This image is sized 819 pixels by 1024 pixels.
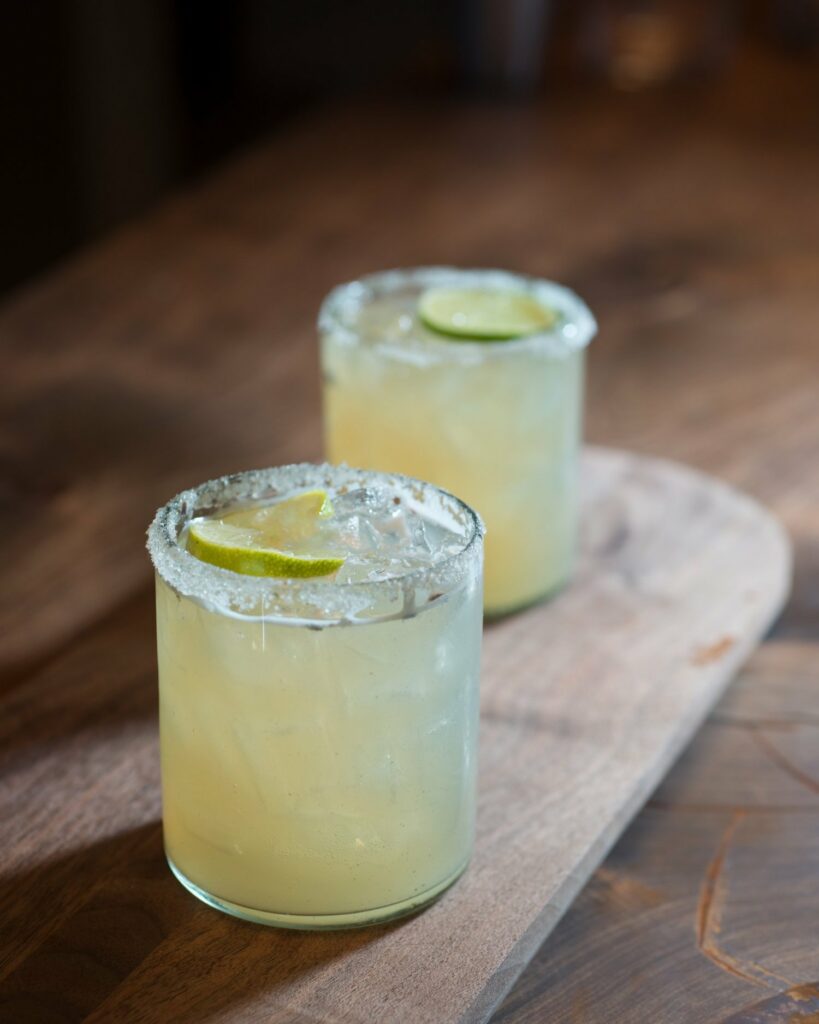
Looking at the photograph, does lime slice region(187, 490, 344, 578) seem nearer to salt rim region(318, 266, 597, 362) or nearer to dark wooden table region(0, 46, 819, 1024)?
dark wooden table region(0, 46, 819, 1024)

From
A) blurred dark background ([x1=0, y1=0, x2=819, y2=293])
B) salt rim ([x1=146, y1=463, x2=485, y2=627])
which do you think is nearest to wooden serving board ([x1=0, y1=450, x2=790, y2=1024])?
salt rim ([x1=146, y1=463, x2=485, y2=627])

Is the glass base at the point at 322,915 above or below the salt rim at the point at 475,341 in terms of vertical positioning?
below

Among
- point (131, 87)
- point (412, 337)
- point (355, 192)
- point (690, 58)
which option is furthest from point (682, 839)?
point (131, 87)

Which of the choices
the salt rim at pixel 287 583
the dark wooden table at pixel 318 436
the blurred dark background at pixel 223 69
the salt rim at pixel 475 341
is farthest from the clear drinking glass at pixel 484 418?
the blurred dark background at pixel 223 69

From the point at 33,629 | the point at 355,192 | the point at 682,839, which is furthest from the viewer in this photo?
the point at 355,192

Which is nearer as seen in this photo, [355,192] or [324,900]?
[324,900]

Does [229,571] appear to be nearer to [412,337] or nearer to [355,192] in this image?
[412,337]

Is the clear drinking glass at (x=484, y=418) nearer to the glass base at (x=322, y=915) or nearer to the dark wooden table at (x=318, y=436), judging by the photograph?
the dark wooden table at (x=318, y=436)
